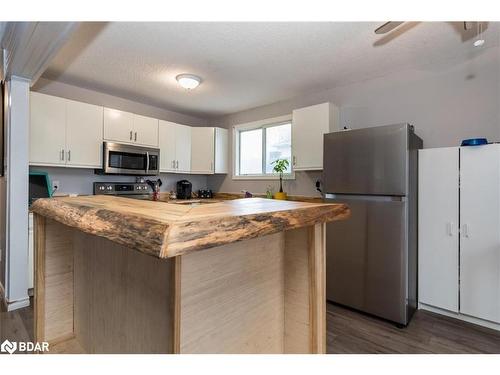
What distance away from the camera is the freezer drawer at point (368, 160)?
2201 mm

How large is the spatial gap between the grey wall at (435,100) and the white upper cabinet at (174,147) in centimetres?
196

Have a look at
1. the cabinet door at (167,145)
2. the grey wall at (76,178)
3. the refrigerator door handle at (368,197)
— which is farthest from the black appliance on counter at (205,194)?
the refrigerator door handle at (368,197)

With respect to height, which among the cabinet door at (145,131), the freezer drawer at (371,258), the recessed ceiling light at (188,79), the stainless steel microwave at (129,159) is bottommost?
the freezer drawer at (371,258)

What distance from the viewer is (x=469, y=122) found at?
2.41 m

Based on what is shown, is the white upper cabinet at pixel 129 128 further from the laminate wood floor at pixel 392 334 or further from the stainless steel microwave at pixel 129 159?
the laminate wood floor at pixel 392 334

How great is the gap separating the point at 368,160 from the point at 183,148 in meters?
2.76

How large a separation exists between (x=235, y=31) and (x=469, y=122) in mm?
2182

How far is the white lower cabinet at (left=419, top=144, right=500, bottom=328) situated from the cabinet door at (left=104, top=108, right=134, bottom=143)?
3.33 metres

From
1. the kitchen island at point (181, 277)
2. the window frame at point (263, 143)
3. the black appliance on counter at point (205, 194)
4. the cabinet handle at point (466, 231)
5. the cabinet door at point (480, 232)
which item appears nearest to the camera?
the kitchen island at point (181, 277)

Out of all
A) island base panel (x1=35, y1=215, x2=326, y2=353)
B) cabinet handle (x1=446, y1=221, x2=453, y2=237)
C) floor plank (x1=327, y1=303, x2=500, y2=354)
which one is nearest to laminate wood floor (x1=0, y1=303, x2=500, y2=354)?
floor plank (x1=327, y1=303, x2=500, y2=354)

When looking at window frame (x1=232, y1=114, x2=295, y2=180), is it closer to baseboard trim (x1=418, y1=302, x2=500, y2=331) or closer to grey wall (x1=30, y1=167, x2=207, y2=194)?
grey wall (x1=30, y1=167, x2=207, y2=194)

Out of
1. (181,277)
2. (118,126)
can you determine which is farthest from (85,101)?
(181,277)

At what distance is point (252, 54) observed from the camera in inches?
95.7
